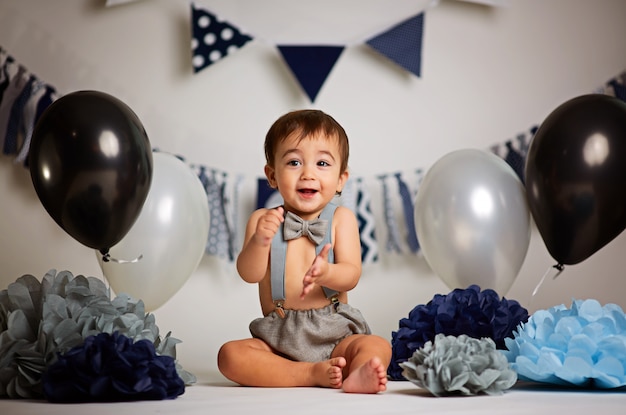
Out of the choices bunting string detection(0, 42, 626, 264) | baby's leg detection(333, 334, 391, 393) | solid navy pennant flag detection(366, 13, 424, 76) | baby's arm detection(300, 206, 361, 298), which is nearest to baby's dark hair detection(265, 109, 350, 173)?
baby's arm detection(300, 206, 361, 298)

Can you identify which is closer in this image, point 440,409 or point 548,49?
point 440,409

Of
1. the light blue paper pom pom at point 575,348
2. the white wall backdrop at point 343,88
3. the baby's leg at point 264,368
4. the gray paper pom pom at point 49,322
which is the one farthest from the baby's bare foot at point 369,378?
the white wall backdrop at point 343,88

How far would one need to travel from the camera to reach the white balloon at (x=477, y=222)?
1882 mm

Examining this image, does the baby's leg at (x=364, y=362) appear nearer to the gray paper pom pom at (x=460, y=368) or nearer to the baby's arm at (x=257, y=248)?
the gray paper pom pom at (x=460, y=368)

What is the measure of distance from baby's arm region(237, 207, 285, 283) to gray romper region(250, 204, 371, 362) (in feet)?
0.10

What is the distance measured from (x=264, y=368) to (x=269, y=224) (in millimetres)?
272

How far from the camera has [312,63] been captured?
250 cm

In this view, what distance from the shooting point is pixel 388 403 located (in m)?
1.11

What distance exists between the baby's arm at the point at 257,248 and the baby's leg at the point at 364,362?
0.22 meters

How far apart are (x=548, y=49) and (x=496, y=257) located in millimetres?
1031

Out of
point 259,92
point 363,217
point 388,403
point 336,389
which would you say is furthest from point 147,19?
point 388,403

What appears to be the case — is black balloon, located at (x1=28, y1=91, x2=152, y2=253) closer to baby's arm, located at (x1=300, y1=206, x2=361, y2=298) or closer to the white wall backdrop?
baby's arm, located at (x1=300, y1=206, x2=361, y2=298)

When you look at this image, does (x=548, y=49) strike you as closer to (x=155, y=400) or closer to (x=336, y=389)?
(x=336, y=389)

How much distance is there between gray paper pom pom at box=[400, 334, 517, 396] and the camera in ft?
3.88
